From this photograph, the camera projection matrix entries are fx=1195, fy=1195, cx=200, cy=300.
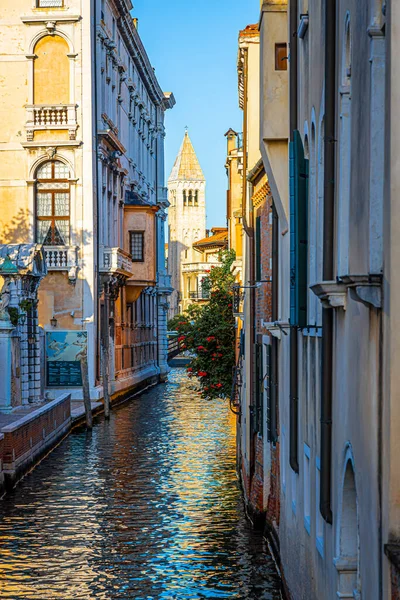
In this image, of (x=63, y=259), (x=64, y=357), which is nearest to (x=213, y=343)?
(x=64, y=357)

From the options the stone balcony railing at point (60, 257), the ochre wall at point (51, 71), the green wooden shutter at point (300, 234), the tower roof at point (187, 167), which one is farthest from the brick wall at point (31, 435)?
the tower roof at point (187, 167)

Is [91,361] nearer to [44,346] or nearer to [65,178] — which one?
[44,346]

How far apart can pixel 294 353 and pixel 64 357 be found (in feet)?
86.0

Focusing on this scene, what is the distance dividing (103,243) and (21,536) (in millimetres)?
24045

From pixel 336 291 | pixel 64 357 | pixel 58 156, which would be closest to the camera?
pixel 336 291

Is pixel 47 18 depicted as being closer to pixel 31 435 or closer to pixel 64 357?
pixel 64 357

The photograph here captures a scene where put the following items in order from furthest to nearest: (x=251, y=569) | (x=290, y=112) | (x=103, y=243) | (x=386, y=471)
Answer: (x=103, y=243), (x=251, y=569), (x=290, y=112), (x=386, y=471)

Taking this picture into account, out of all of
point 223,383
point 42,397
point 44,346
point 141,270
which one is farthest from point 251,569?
point 141,270

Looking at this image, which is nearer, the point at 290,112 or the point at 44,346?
the point at 290,112

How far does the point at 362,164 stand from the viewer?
7004 millimetres

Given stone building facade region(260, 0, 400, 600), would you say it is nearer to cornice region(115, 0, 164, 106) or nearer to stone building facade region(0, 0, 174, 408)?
stone building facade region(0, 0, 174, 408)

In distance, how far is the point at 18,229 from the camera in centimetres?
3825

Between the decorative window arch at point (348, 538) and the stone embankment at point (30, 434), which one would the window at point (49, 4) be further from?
the decorative window arch at point (348, 538)

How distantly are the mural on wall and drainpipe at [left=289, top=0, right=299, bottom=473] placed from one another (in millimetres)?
25628
